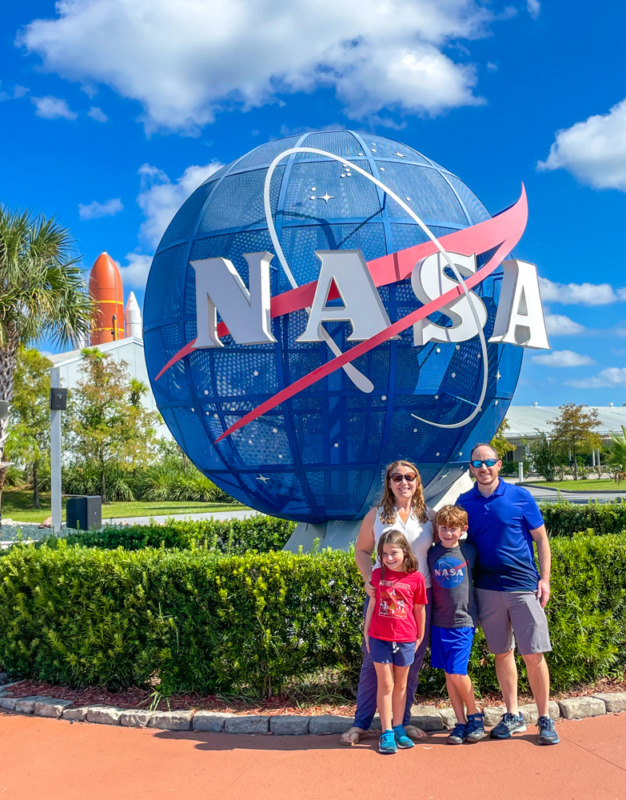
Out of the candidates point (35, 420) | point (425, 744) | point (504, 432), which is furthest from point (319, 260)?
point (504, 432)

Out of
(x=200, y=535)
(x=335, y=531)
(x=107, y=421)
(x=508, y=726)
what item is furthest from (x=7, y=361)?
(x=107, y=421)

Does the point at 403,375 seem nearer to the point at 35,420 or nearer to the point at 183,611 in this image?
the point at 183,611

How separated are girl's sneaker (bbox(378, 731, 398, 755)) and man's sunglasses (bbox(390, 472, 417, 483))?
4.95ft

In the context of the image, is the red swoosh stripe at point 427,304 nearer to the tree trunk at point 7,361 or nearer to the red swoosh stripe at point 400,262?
the red swoosh stripe at point 400,262

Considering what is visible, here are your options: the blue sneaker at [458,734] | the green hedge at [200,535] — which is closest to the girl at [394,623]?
the blue sneaker at [458,734]

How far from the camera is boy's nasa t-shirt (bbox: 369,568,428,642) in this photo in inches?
190

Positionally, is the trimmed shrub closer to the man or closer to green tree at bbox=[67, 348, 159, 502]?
the man

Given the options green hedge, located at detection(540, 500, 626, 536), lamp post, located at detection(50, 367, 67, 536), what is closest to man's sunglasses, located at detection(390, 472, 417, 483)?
green hedge, located at detection(540, 500, 626, 536)

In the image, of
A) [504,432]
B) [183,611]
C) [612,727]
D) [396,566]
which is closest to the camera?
[396,566]

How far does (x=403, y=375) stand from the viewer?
7.46m

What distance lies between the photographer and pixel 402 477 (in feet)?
16.7

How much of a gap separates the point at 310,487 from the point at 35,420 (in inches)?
1142

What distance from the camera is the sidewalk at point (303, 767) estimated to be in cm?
436

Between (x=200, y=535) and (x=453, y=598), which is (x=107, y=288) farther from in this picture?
(x=453, y=598)
